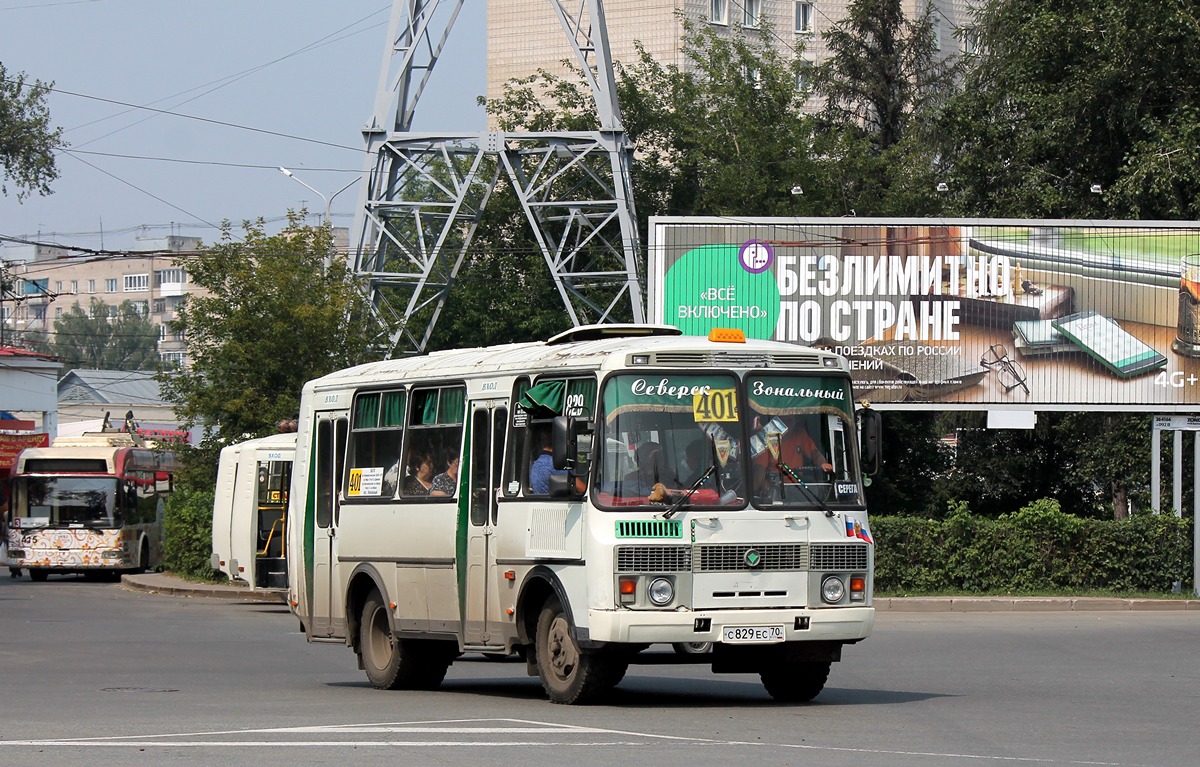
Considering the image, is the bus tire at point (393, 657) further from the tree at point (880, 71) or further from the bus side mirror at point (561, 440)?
the tree at point (880, 71)

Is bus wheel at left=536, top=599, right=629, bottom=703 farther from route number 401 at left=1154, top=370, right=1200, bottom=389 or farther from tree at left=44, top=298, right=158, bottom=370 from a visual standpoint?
tree at left=44, top=298, right=158, bottom=370

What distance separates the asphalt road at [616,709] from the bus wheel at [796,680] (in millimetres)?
145

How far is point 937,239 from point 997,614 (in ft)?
26.1

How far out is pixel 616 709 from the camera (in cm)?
1284

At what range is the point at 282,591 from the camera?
29.9 metres

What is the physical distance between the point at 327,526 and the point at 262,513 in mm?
13795

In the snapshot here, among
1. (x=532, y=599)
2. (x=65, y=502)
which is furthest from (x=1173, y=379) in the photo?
(x=65, y=502)

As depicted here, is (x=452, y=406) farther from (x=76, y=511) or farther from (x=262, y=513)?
(x=76, y=511)

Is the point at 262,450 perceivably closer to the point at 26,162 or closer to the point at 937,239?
the point at 937,239

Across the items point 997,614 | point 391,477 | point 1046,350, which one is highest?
point 1046,350

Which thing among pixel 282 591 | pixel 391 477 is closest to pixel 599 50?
pixel 282 591

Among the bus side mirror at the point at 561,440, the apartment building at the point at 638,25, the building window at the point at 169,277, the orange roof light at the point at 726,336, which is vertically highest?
the apartment building at the point at 638,25

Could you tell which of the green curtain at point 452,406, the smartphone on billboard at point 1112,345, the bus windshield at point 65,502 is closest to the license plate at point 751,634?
the green curtain at point 452,406

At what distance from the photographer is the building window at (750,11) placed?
91.4m
